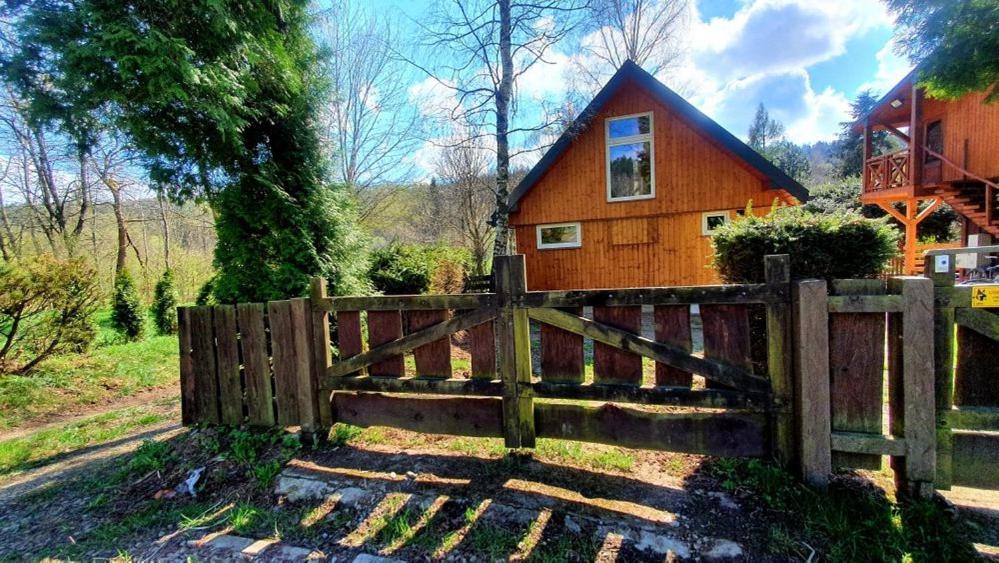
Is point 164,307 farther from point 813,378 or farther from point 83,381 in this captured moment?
point 813,378

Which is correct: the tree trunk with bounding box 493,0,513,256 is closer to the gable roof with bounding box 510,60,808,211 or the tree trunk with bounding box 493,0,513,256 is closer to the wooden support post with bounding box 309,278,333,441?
the gable roof with bounding box 510,60,808,211

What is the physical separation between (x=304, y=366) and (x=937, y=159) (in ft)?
60.5

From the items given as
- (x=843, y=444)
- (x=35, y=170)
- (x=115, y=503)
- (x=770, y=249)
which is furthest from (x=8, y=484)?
(x=35, y=170)

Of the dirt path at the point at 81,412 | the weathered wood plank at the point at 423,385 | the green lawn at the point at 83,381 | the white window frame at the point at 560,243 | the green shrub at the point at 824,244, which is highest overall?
the white window frame at the point at 560,243

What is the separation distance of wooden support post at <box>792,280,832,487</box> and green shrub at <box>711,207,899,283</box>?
1.75 meters

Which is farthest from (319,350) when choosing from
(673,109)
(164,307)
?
(164,307)

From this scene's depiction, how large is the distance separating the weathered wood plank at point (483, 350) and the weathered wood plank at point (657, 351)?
1.18 ft

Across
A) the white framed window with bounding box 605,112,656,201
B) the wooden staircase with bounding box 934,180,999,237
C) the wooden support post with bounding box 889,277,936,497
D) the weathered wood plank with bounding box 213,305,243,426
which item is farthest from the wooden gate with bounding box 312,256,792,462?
the wooden staircase with bounding box 934,180,999,237

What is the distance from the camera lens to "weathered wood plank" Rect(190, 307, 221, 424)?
385cm

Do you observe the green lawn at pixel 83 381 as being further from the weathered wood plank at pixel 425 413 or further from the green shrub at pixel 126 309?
the weathered wood plank at pixel 425 413

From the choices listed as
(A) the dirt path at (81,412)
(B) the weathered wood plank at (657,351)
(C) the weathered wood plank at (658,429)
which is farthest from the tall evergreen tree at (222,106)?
(A) the dirt path at (81,412)

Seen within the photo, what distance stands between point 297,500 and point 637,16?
20493 millimetres

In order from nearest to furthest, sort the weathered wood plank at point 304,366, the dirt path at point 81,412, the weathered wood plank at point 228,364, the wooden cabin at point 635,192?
the weathered wood plank at point 304,366 → the weathered wood plank at point 228,364 → the dirt path at point 81,412 → the wooden cabin at point 635,192

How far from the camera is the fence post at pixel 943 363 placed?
87.9 inches
